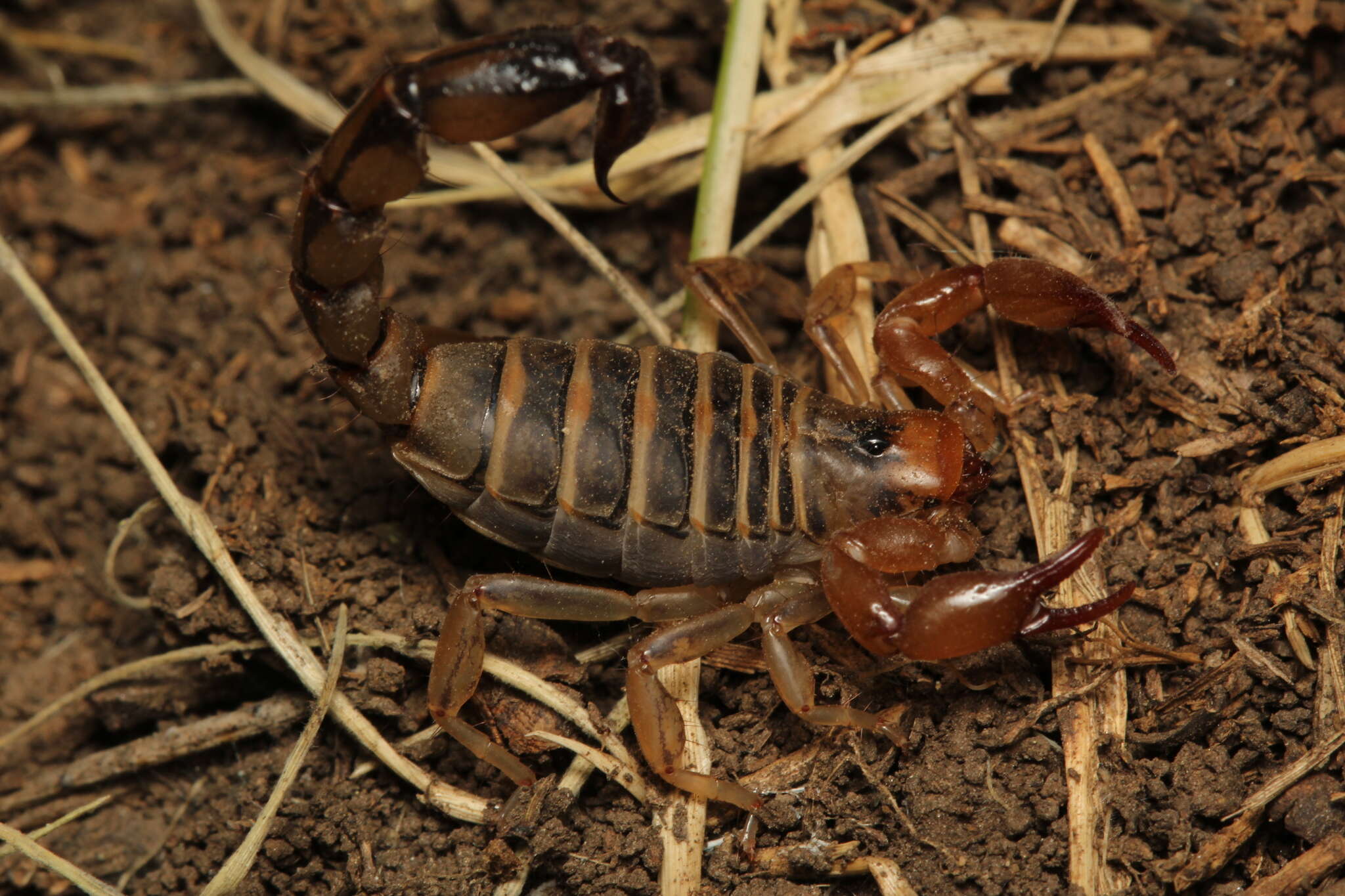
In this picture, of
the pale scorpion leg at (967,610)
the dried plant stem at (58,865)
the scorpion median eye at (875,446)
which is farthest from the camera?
the scorpion median eye at (875,446)

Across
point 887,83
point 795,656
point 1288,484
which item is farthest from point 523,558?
point 1288,484

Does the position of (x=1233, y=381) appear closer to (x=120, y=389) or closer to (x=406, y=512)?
(x=406, y=512)

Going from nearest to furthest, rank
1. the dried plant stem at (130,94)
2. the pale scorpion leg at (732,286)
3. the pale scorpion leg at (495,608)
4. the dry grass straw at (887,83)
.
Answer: the pale scorpion leg at (495,608), the pale scorpion leg at (732,286), the dry grass straw at (887,83), the dried plant stem at (130,94)

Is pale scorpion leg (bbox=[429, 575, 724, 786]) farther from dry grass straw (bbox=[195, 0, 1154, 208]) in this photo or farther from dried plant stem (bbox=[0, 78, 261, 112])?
dried plant stem (bbox=[0, 78, 261, 112])

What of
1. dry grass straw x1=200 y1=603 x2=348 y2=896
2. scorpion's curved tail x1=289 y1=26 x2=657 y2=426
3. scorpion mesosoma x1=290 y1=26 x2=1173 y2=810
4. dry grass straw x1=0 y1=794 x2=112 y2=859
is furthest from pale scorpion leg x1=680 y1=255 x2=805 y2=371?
dry grass straw x1=0 y1=794 x2=112 y2=859

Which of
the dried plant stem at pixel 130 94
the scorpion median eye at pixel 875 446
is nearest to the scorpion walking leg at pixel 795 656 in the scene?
the scorpion median eye at pixel 875 446

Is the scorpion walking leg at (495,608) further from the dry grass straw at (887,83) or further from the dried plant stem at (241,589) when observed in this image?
the dry grass straw at (887,83)

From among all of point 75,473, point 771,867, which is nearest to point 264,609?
point 75,473
